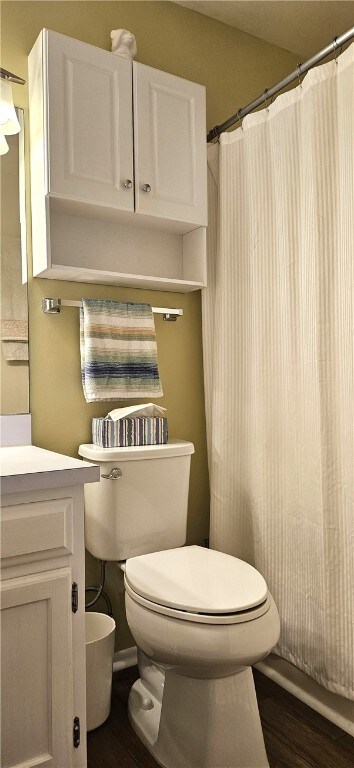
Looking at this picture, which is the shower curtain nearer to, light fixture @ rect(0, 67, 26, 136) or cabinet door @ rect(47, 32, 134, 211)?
cabinet door @ rect(47, 32, 134, 211)

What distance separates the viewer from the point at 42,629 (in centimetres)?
121

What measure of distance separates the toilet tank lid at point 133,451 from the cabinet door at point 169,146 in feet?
2.58

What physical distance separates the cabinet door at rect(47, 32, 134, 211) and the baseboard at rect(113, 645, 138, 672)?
5.10ft

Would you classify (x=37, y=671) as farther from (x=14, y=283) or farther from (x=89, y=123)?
(x=89, y=123)

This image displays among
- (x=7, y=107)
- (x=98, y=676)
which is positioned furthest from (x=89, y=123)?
(x=98, y=676)

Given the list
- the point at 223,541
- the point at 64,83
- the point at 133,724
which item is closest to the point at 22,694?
the point at 133,724

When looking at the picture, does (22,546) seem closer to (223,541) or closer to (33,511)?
(33,511)

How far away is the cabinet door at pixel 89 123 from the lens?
Result: 1.64 meters

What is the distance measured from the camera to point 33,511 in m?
1.19

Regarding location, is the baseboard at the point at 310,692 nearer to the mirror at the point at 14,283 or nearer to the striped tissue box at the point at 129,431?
the striped tissue box at the point at 129,431

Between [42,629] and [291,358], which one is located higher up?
[291,358]

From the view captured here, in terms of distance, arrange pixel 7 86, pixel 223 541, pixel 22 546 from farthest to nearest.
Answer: pixel 223 541
pixel 7 86
pixel 22 546

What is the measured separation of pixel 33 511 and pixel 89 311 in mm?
794

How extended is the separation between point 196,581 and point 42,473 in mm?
552
